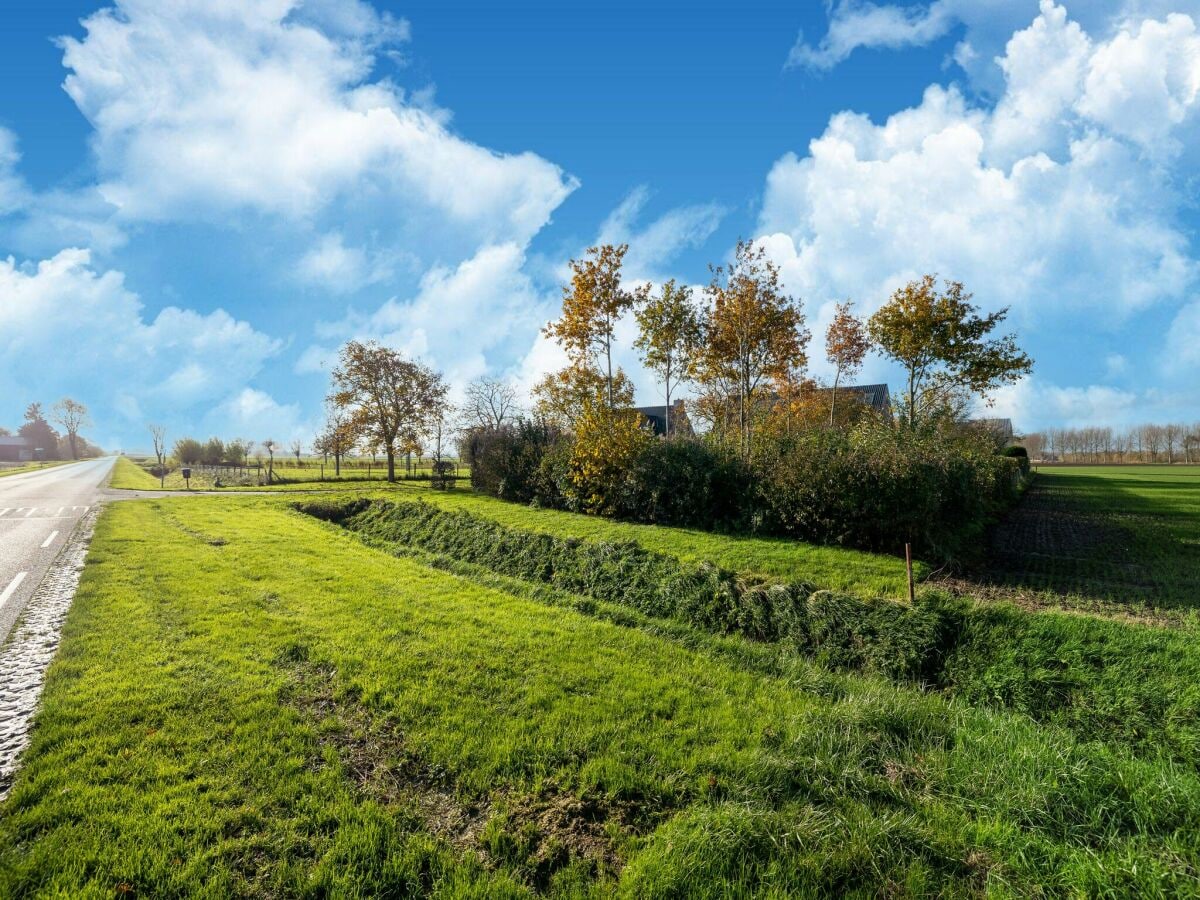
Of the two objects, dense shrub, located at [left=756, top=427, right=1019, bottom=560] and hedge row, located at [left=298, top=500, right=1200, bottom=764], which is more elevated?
dense shrub, located at [left=756, top=427, right=1019, bottom=560]

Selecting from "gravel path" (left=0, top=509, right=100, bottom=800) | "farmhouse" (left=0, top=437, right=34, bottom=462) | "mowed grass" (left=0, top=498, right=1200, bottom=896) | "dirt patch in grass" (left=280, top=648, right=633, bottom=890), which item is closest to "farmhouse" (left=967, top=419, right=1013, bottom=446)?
"mowed grass" (left=0, top=498, right=1200, bottom=896)

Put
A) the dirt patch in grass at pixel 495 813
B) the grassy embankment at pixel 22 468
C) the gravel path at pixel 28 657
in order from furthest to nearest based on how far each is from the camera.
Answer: the grassy embankment at pixel 22 468
the gravel path at pixel 28 657
the dirt patch in grass at pixel 495 813

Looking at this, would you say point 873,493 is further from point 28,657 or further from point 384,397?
point 384,397

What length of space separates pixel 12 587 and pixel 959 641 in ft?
45.9

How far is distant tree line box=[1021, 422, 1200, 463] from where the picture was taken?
224 ft

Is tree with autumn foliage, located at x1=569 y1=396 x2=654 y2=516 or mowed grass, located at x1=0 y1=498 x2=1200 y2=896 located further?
tree with autumn foliage, located at x1=569 y1=396 x2=654 y2=516

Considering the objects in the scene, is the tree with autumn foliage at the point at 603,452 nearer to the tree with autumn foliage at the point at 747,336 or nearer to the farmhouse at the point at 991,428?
the tree with autumn foliage at the point at 747,336

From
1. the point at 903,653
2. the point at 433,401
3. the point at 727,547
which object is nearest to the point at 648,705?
the point at 903,653

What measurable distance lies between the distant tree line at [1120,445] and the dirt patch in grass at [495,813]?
9652 centimetres

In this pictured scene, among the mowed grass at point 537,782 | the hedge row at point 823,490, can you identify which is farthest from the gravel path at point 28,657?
the hedge row at point 823,490

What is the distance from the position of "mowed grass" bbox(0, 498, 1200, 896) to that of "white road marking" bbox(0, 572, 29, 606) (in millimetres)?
3019

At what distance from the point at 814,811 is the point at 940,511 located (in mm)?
9341

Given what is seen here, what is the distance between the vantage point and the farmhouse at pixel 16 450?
82.7 metres

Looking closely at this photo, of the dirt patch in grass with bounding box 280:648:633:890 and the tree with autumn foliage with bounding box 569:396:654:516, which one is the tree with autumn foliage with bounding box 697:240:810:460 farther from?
the dirt patch in grass with bounding box 280:648:633:890
